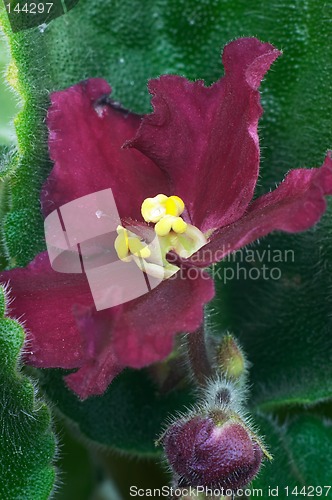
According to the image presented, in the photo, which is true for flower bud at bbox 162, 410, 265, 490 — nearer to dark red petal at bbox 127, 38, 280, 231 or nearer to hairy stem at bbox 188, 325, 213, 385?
hairy stem at bbox 188, 325, 213, 385

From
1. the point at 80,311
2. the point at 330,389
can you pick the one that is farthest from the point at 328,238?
the point at 80,311

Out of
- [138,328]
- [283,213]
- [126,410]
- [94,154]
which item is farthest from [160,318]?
[126,410]

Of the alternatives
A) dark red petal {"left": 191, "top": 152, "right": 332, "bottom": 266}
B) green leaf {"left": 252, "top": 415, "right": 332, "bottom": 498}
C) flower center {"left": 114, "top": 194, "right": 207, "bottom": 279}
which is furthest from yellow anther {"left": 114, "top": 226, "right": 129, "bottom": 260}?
green leaf {"left": 252, "top": 415, "right": 332, "bottom": 498}

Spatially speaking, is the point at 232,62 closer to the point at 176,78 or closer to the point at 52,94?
the point at 176,78

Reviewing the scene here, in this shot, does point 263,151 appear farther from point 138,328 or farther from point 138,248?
point 138,328

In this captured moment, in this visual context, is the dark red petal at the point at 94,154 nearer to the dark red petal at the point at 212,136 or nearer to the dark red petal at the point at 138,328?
the dark red petal at the point at 212,136

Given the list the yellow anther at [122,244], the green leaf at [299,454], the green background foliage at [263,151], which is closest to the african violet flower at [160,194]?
the yellow anther at [122,244]

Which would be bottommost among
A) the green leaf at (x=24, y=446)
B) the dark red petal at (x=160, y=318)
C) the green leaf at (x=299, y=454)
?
the green leaf at (x=299, y=454)
